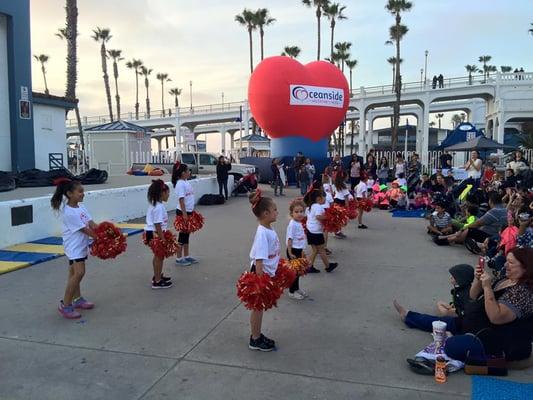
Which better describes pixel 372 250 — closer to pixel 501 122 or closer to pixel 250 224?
pixel 250 224

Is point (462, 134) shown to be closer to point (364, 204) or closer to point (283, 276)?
point (364, 204)

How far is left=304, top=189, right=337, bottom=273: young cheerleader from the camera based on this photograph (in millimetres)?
7125

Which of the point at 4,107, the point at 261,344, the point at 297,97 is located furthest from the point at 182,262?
the point at 297,97

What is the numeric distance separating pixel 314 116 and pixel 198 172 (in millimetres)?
6390

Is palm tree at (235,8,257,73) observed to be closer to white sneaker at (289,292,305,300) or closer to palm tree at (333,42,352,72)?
palm tree at (333,42,352,72)

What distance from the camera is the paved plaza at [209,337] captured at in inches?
146

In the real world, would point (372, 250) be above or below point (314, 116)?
below

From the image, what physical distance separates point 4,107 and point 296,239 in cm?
1449

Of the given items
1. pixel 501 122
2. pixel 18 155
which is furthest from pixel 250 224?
pixel 501 122

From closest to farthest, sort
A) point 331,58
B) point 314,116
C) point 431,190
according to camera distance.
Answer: point 431,190, point 314,116, point 331,58

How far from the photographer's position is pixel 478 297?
4293 millimetres

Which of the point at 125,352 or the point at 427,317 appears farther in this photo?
the point at 427,317

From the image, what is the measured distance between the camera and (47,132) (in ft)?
61.9

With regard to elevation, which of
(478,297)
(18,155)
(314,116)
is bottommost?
(478,297)
